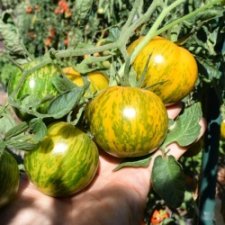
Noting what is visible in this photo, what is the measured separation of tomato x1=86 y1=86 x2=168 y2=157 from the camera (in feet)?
3.24

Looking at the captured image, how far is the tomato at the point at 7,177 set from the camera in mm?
A: 906

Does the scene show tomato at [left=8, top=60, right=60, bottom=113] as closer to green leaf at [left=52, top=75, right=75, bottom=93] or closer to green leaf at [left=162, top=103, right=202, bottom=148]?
green leaf at [left=52, top=75, right=75, bottom=93]

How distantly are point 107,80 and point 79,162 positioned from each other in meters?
0.24

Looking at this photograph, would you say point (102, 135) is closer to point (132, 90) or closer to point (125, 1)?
point (132, 90)

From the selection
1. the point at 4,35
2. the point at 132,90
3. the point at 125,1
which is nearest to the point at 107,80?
the point at 132,90

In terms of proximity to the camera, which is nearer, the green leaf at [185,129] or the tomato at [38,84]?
the tomato at [38,84]

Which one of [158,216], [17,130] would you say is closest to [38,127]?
[17,130]

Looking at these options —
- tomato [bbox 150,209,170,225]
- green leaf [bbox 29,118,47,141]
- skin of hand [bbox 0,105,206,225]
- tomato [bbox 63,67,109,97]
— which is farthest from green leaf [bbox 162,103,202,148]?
tomato [bbox 150,209,170,225]

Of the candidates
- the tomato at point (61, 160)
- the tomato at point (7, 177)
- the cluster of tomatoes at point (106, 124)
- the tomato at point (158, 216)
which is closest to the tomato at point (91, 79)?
the cluster of tomatoes at point (106, 124)

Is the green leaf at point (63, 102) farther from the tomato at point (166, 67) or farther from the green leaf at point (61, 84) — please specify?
the tomato at point (166, 67)

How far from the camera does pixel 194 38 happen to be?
113 cm

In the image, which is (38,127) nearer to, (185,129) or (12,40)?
(12,40)

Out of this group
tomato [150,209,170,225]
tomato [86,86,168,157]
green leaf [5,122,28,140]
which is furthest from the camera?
tomato [150,209,170,225]

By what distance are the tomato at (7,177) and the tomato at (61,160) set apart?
0.15 ft
